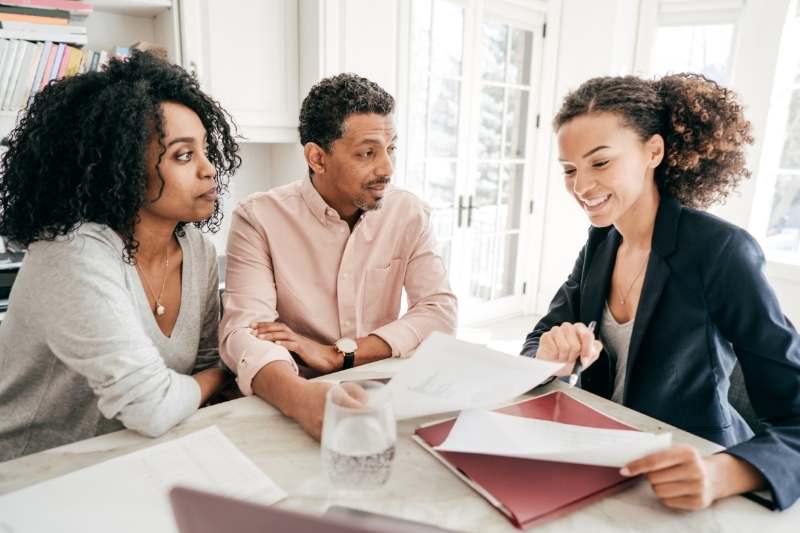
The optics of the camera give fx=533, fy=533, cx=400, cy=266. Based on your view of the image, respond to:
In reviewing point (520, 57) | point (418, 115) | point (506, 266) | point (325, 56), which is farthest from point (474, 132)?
point (325, 56)

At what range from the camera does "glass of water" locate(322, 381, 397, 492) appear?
0.65 m

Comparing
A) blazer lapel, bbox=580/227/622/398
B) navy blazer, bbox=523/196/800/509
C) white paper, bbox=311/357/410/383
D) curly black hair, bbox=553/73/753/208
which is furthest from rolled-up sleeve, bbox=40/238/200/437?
curly black hair, bbox=553/73/753/208

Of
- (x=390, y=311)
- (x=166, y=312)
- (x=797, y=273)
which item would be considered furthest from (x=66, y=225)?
(x=797, y=273)

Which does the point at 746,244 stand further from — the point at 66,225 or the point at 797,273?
the point at 797,273

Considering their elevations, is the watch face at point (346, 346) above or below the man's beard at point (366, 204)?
below

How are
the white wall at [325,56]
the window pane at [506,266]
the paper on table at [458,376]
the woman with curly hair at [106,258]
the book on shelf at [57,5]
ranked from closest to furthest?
the paper on table at [458,376] → the woman with curly hair at [106,258] → the book on shelf at [57,5] → the white wall at [325,56] → the window pane at [506,266]

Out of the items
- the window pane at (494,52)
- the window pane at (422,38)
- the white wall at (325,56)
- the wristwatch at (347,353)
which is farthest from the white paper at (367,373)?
the window pane at (494,52)

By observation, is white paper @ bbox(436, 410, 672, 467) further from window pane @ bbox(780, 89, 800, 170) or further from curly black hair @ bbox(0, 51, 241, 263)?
window pane @ bbox(780, 89, 800, 170)

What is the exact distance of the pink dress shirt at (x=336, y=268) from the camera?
1411mm

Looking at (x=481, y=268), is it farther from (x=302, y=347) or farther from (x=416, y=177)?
(x=302, y=347)

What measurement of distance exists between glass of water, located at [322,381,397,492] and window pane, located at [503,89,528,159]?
343cm

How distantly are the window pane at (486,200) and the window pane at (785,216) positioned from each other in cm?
170

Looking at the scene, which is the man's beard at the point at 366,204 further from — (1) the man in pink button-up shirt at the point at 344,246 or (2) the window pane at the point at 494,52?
(2) the window pane at the point at 494,52

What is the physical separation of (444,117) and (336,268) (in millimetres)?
2205
